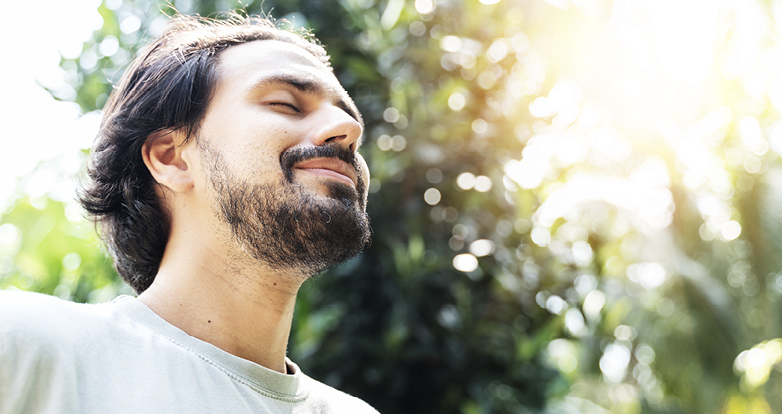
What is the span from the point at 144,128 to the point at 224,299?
650 mm

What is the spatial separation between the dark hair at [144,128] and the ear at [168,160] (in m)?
0.03

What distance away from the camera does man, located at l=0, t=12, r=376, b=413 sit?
108 centimetres

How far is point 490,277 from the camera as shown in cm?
303

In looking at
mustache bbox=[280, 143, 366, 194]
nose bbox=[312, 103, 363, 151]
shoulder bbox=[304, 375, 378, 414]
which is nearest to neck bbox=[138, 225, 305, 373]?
shoulder bbox=[304, 375, 378, 414]

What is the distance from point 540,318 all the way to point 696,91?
4251mm

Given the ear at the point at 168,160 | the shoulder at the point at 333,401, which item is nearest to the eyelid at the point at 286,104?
the ear at the point at 168,160

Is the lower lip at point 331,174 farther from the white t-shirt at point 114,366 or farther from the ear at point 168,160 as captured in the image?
the white t-shirt at point 114,366

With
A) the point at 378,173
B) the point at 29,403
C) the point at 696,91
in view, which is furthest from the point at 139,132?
the point at 696,91

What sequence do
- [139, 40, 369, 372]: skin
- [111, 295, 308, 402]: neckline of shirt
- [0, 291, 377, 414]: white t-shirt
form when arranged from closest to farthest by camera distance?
[0, 291, 377, 414]: white t-shirt, [111, 295, 308, 402]: neckline of shirt, [139, 40, 369, 372]: skin

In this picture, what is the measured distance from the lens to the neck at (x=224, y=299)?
1385 mm

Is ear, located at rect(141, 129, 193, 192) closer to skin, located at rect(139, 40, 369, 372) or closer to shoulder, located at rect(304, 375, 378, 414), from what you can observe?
skin, located at rect(139, 40, 369, 372)

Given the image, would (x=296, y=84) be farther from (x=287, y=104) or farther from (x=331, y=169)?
(x=331, y=169)

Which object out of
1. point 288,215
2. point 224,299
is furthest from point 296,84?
point 224,299

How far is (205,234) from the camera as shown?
58.2 inches
